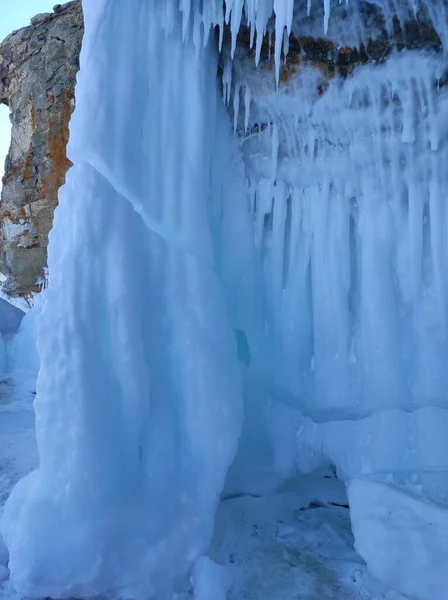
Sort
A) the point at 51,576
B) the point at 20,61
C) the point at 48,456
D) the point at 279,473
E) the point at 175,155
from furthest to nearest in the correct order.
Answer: the point at 20,61 → the point at 279,473 → the point at 175,155 → the point at 48,456 → the point at 51,576

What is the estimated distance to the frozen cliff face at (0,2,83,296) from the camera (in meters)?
12.4

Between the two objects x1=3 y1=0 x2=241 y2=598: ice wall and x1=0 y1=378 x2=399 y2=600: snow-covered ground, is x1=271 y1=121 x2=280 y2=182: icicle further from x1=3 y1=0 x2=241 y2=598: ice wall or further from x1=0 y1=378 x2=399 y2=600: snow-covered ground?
x1=0 y1=378 x2=399 y2=600: snow-covered ground

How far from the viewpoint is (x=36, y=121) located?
43.0 ft

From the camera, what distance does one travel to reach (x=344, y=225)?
442cm

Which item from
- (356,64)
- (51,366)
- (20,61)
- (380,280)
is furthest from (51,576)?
(20,61)

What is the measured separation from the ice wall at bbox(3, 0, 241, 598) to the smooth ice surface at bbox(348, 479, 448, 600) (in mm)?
1037

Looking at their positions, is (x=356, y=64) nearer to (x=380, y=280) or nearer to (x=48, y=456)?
(x=380, y=280)

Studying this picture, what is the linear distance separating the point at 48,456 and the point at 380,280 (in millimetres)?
3015

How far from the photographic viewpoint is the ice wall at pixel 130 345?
277 centimetres

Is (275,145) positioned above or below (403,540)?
above

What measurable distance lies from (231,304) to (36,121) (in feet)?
37.5

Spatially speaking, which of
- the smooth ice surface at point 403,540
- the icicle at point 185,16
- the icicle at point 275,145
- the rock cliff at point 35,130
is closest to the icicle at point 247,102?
the icicle at point 275,145

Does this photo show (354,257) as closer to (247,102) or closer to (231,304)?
(231,304)

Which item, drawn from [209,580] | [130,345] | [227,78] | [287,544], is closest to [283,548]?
[287,544]
